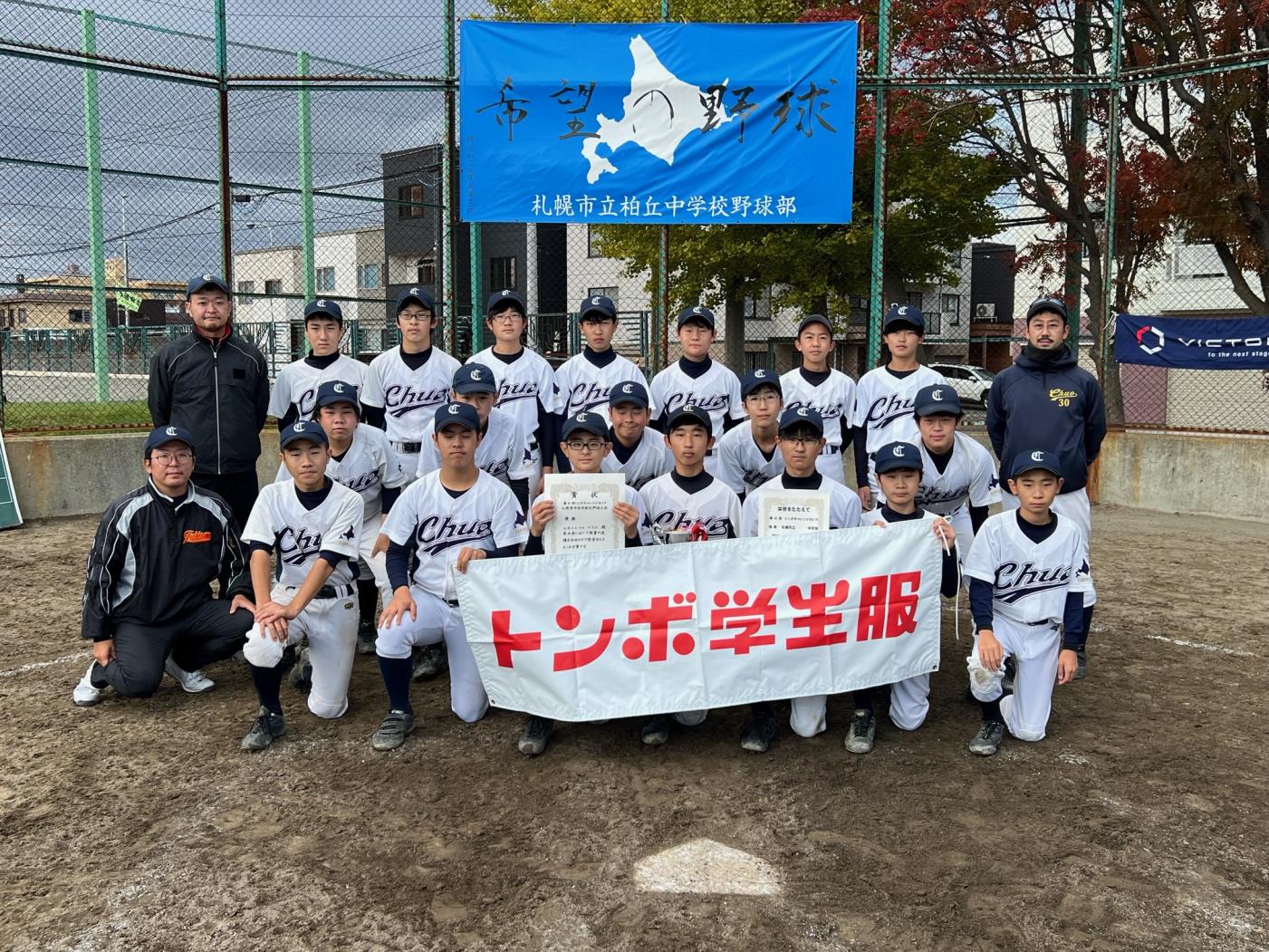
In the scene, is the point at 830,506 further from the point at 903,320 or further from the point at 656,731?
the point at 903,320

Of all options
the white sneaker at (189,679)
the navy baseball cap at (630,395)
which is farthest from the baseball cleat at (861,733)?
the white sneaker at (189,679)

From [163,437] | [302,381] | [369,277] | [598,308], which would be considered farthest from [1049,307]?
[369,277]

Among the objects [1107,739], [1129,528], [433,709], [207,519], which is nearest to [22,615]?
[207,519]

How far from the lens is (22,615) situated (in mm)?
6430

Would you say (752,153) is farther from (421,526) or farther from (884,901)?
(884,901)

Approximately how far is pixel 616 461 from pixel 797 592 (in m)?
1.39

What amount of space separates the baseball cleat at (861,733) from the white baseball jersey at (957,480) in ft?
4.23

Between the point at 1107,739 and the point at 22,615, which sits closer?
the point at 1107,739

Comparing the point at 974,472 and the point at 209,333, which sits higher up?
the point at 209,333

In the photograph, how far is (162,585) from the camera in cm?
506

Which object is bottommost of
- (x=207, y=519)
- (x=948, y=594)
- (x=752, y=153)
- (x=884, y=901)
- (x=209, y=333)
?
(x=884, y=901)

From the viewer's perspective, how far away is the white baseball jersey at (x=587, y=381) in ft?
20.6

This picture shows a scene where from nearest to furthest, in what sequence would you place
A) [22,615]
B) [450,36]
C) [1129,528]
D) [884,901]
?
[884,901] < [22,615] < [450,36] < [1129,528]

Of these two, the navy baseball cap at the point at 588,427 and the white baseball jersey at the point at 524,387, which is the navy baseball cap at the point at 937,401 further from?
the white baseball jersey at the point at 524,387
